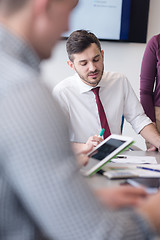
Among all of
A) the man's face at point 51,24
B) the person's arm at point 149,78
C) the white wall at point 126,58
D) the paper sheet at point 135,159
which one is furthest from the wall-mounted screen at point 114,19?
the man's face at point 51,24

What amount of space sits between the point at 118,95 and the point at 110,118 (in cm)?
17

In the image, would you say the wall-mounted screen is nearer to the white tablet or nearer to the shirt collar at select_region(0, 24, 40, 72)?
the white tablet

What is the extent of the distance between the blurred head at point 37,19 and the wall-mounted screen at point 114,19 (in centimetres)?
239

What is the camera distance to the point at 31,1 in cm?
61

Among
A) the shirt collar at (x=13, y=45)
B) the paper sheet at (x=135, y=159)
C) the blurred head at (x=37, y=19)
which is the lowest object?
the paper sheet at (x=135, y=159)

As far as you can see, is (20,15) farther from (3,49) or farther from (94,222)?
(94,222)

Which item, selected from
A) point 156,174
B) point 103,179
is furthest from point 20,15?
point 156,174

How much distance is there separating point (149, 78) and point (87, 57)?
1.73 feet

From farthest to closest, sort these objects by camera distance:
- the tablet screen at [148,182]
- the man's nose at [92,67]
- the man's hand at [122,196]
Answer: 1. the man's nose at [92,67]
2. the tablet screen at [148,182]
3. the man's hand at [122,196]

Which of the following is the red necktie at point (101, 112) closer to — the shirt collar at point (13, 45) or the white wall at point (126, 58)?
the white wall at point (126, 58)

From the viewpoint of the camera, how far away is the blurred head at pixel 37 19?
608mm

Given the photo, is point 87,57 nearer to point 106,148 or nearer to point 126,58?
point 106,148

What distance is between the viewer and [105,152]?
1317mm

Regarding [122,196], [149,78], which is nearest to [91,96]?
[149,78]
